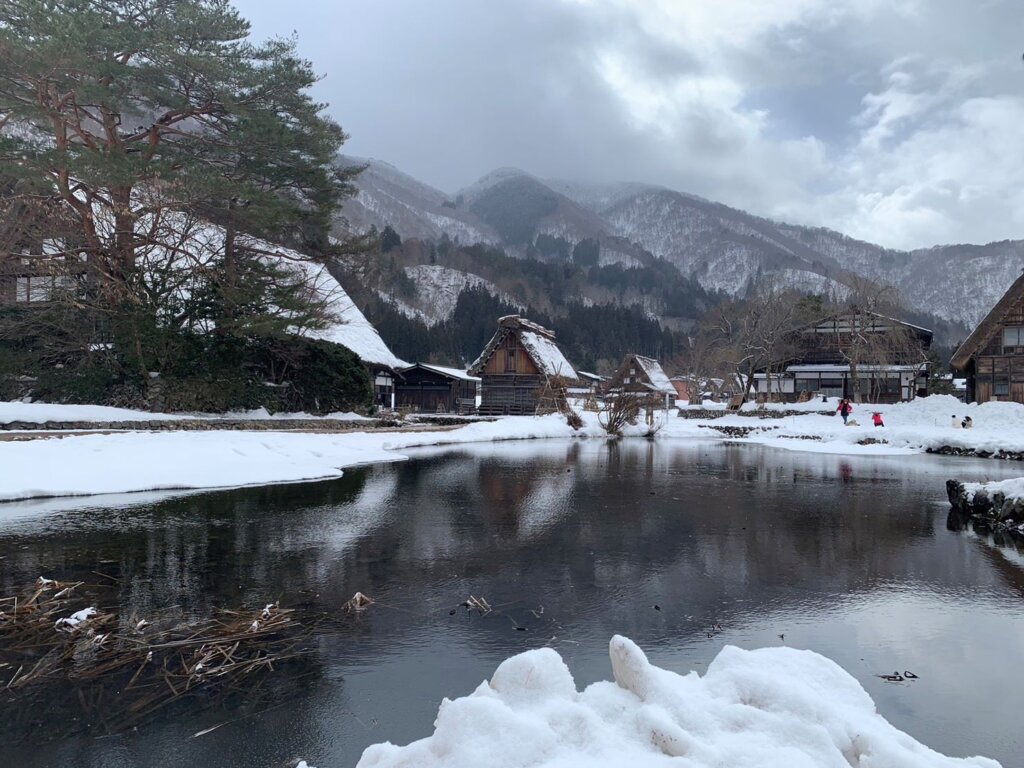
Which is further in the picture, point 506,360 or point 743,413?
point 506,360

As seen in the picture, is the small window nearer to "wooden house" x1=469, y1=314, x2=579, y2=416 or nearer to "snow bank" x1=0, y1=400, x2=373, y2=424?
"wooden house" x1=469, y1=314, x2=579, y2=416

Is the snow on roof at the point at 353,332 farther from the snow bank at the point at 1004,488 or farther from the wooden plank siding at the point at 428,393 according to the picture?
the snow bank at the point at 1004,488

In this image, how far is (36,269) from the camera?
19.5 m

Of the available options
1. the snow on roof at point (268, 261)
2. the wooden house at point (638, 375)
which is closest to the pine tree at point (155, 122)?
the snow on roof at point (268, 261)

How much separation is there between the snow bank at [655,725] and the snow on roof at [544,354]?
121ft

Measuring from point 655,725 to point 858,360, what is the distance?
4749cm

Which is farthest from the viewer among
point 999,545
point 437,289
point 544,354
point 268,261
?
point 437,289

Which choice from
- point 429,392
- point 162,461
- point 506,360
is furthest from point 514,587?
point 429,392

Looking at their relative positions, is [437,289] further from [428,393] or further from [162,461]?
[162,461]

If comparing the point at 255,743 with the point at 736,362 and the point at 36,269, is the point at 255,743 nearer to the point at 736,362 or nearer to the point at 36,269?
the point at 36,269

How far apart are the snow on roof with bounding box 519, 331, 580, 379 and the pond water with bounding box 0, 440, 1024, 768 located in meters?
30.6

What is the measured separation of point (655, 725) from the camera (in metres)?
2.35

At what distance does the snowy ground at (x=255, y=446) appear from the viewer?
34.1 feet

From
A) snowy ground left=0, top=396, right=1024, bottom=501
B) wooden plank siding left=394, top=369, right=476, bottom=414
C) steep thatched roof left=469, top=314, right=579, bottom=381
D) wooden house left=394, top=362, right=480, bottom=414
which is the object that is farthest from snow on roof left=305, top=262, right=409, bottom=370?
snowy ground left=0, top=396, right=1024, bottom=501
